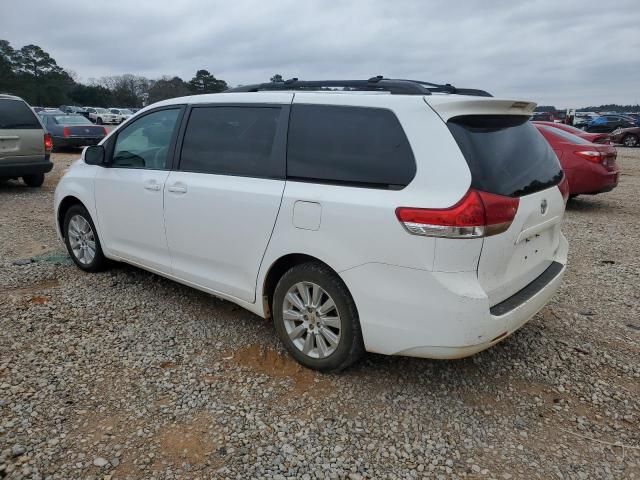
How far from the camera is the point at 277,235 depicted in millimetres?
3154

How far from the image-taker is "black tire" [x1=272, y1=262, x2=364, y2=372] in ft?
9.71

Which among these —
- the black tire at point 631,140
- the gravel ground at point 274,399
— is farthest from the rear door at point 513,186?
the black tire at point 631,140

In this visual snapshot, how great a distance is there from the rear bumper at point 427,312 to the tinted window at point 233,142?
3.25 ft

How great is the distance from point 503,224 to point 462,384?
1.14 meters

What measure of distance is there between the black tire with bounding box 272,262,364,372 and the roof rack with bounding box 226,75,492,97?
1184 millimetres

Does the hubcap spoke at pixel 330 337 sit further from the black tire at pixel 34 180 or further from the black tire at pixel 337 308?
the black tire at pixel 34 180

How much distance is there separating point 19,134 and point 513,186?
9.19m

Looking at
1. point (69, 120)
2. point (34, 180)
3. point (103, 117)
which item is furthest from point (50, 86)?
point (34, 180)

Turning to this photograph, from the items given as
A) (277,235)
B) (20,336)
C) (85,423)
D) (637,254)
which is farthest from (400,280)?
(637,254)

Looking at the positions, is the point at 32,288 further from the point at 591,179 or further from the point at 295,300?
the point at 591,179

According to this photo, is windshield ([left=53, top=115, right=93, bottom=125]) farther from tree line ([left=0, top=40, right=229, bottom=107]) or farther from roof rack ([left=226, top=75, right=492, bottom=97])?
tree line ([left=0, top=40, right=229, bottom=107])

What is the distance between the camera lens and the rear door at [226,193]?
10.8ft

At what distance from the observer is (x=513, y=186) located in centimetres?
278

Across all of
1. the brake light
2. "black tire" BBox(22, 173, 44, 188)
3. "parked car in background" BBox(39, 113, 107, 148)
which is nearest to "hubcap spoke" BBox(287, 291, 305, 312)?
the brake light
